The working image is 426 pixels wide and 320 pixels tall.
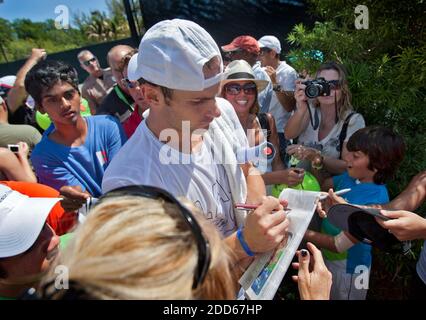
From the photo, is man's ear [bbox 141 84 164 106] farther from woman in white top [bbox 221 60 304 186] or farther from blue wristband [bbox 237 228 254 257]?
woman in white top [bbox 221 60 304 186]

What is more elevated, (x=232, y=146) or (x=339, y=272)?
(x=232, y=146)

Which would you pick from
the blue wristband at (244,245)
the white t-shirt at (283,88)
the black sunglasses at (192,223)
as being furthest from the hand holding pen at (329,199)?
the white t-shirt at (283,88)

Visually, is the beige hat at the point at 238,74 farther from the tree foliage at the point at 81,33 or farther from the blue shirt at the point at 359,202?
the tree foliage at the point at 81,33

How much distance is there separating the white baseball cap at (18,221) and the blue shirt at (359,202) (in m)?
1.46

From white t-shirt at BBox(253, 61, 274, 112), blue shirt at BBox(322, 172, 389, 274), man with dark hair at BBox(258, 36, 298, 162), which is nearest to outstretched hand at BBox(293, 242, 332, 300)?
blue shirt at BBox(322, 172, 389, 274)

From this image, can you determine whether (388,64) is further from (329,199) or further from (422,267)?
(422,267)

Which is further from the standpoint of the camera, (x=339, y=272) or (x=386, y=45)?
(x=386, y=45)

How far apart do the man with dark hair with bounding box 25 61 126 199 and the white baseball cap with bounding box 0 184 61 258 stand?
0.61 metres

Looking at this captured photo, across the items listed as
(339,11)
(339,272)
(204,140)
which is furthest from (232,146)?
(339,11)

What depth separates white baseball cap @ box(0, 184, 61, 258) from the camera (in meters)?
1.07

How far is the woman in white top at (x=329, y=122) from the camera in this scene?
7.22ft

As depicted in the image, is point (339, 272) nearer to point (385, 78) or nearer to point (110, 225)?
point (385, 78)
